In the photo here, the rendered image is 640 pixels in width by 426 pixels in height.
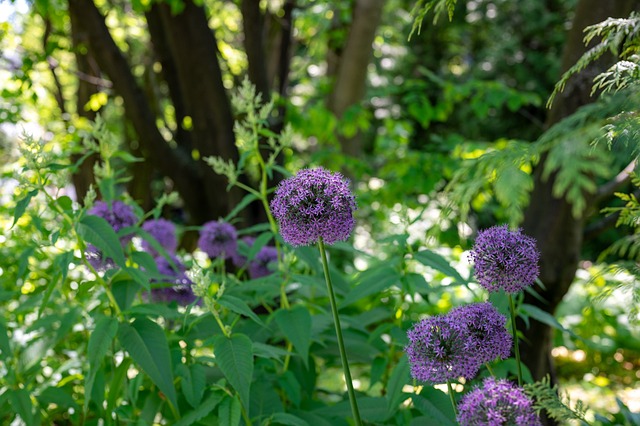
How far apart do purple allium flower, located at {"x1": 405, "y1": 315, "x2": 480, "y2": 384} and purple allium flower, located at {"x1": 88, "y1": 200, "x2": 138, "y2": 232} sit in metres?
1.26

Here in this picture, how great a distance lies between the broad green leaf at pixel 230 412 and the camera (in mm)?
1709

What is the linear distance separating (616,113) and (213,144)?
288cm

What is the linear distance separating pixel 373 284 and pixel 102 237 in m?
0.85

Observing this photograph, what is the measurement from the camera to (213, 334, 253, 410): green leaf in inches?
63.6

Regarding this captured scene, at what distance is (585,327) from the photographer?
6590mm

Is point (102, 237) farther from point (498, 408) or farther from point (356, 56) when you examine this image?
point (356, 56)

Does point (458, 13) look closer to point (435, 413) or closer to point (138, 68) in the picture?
point (138, 68)

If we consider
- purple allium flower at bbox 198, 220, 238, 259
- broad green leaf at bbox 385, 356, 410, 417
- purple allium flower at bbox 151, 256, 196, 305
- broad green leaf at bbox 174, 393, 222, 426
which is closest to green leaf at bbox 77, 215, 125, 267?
broad green leaf at bbox 174, 393, 222, 426

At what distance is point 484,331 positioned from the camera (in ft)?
4.44

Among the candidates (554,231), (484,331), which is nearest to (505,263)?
(484,331)

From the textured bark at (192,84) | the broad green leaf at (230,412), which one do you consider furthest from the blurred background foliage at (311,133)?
the broad green leaf at (230,412)

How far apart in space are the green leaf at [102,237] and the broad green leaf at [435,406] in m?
0.89

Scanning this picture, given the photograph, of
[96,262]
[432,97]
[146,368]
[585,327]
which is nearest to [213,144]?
[96,262]

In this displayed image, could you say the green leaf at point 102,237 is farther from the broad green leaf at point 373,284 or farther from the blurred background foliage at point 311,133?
the broad green leaf at point 373,284
